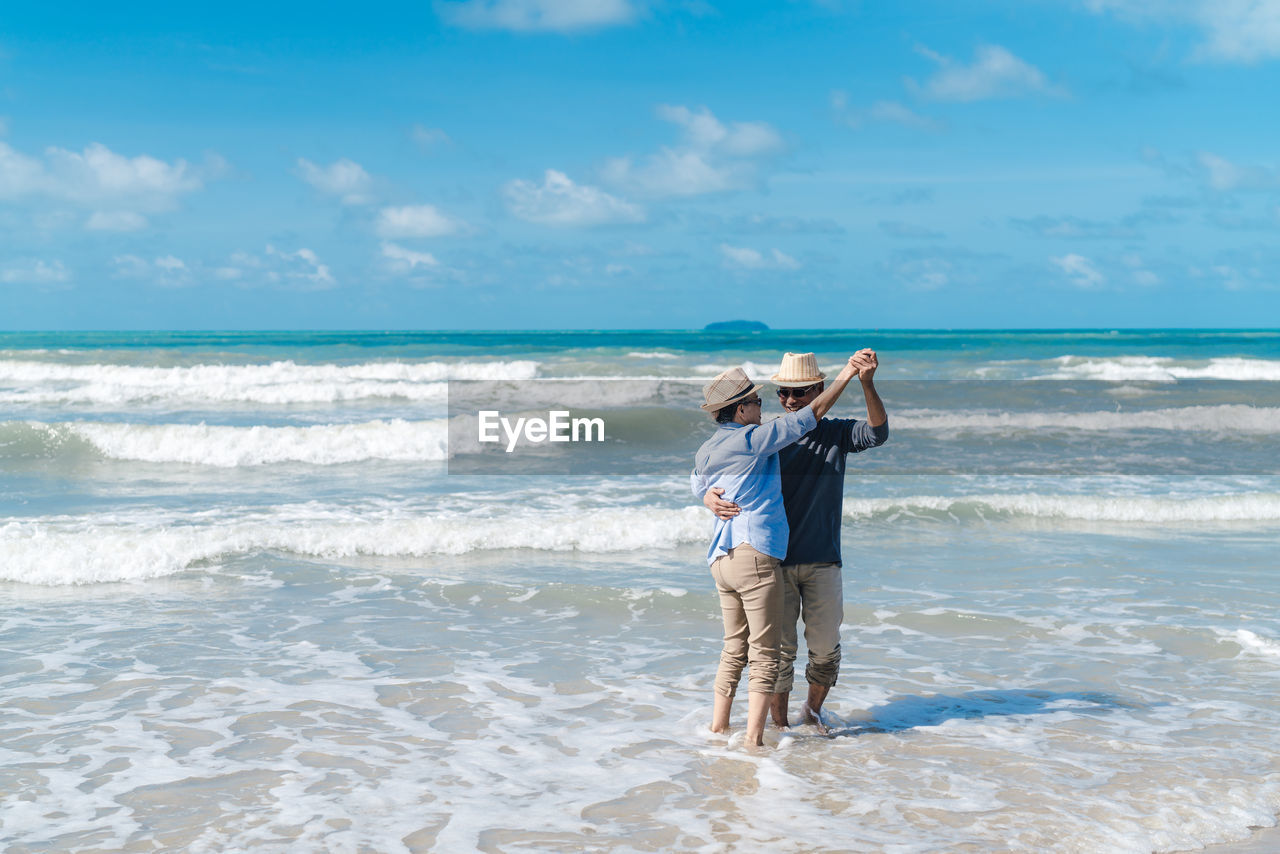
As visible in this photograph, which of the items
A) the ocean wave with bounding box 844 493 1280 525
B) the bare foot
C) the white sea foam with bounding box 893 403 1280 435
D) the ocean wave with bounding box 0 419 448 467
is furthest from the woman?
the white sea foam with bounding box 893 403 1280 435

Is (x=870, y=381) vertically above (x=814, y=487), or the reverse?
(x=870, y=381)

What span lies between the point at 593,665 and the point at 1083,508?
7.67 metres

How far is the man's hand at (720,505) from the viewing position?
4.67 meters

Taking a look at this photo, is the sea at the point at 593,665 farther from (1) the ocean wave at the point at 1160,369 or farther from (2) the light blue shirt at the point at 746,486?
(1) the ocean wave at the point at 1160,369

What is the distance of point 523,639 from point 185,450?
12725mm

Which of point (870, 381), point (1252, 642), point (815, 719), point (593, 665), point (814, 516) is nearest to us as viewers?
point (870, 381)

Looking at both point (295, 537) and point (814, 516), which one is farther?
point (295, 537)

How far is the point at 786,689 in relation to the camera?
5.17 m

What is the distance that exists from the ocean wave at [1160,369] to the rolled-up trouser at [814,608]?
116ft

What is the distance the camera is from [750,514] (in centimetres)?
472

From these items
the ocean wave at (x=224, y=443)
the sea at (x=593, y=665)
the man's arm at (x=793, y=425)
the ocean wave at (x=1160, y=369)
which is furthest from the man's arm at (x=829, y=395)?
the ocean wave at (x=1160, y=369)

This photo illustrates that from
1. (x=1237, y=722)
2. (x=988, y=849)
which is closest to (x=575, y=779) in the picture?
(x=988, y=849)

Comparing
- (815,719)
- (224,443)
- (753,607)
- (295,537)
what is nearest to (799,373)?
(753,607)

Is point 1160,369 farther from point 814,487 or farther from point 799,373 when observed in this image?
point 799,373
